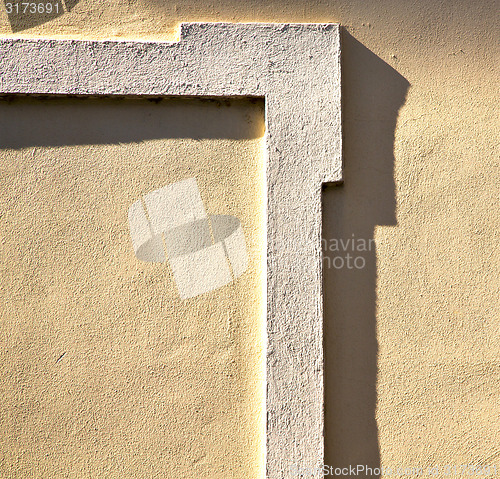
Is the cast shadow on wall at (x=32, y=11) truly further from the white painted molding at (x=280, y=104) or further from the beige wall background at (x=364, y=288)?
the white painted molding at (x=280, y=104)

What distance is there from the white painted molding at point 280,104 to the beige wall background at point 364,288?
0.10 metres

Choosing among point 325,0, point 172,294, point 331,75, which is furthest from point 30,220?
point 325,0

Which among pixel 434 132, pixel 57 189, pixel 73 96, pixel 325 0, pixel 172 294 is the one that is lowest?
pixel 172 294

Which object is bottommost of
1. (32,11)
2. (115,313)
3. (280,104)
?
(115,313)

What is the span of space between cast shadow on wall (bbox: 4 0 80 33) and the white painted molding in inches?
5.3

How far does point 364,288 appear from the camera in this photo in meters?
2.37

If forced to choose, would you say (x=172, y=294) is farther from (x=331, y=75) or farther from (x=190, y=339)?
(x=331, y=75)

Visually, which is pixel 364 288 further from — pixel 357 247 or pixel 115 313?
pixel 115 313

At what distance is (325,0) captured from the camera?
2.42m

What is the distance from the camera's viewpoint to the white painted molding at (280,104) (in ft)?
7.41

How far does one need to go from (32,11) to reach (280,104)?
47.9 inches

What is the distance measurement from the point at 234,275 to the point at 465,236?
1.08 meters
